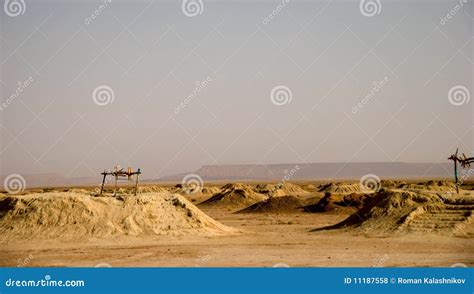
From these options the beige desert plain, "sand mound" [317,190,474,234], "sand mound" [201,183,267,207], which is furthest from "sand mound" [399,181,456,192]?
"sand mound" [201,183,267,207]

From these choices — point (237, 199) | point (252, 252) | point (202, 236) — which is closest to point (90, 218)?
point (202, 236)

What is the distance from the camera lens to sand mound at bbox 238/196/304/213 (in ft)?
139

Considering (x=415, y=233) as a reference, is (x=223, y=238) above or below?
above

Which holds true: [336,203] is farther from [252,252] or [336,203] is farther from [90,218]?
[252,252]

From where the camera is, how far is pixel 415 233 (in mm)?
20969

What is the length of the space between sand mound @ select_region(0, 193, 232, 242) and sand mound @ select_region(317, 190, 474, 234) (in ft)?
22.3

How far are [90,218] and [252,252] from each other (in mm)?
7864

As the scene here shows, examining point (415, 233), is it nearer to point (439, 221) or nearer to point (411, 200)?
point (439, 221)

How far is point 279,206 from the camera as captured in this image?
4291cm

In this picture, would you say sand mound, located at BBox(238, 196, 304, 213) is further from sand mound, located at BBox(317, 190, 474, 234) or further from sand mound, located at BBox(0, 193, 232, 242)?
sand mound, located at BBox(0, 193, 232, 242)

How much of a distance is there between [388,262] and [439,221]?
6.60 m

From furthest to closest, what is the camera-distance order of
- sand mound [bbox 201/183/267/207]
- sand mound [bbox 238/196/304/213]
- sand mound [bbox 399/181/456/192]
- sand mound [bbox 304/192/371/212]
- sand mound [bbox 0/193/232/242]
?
sand mound [bbox 201/183/267/207] < sand mound [bbox 238/196/304/213] < sand mound [bbox 304/192/371/212] < sand mound [bbox 399/181/456/192] < sand mound [bbox 0/193/232/242]
